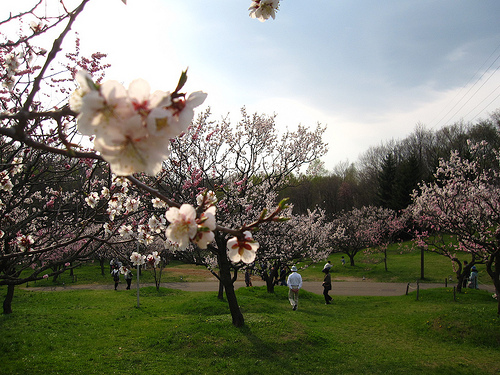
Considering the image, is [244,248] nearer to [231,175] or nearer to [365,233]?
[231,175]

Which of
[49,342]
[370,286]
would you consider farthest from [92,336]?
[370,286]

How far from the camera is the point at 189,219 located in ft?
3.60

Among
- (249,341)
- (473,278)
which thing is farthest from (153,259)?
(473,278)

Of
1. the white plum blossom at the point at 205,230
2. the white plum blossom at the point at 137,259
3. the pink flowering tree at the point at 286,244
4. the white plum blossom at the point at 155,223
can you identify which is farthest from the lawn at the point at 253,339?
the white plum blossom at the point at 205,230

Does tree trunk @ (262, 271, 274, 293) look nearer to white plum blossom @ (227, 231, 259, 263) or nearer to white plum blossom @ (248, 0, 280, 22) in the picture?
white plum blossom @ (248, 0, 280, 22)

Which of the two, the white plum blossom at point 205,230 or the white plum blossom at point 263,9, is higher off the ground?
the white plum blossom at point 263,9

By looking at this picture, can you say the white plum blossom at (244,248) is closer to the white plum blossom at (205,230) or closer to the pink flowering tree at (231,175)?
the white plum blossom at (205,230)

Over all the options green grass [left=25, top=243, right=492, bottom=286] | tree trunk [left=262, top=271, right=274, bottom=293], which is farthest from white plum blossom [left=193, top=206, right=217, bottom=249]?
green grass [left=25, top=243, right=492, bottom=286]

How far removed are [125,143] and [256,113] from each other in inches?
425

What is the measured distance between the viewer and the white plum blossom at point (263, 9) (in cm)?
201

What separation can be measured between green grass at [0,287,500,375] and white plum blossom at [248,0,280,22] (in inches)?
207

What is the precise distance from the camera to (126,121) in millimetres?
812

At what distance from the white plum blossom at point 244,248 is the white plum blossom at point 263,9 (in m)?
1.49

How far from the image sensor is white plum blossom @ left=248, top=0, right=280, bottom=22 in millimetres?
2006
